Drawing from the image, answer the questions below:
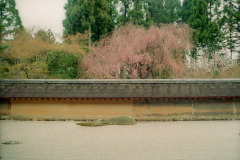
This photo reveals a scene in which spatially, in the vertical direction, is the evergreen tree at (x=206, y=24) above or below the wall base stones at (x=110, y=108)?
above

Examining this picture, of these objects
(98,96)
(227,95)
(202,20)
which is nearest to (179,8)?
(202,20)

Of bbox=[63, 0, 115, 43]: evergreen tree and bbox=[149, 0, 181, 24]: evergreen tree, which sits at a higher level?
bbox=[149, 0, 181, 24]: evergreen tree

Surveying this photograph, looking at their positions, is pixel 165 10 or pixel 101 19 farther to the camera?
pixel 165 10

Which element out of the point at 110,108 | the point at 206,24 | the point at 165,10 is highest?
the point at 165,10

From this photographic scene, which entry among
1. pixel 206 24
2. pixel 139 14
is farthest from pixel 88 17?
pixel 206 24

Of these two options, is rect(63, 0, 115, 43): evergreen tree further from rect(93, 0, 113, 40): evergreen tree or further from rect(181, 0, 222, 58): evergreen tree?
rect(181, 0, 222, 58): evergreen tree

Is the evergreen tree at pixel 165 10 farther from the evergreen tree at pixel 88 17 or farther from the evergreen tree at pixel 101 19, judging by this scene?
the evergreen tree at pixel 101 19

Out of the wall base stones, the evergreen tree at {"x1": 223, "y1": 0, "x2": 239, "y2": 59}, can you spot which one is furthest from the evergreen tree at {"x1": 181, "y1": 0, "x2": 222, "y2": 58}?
the wall base stones

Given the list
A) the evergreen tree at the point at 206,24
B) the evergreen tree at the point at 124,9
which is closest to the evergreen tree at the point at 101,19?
the evergreen tree at the point at 124,9

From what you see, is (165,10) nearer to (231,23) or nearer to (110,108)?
(231,23)

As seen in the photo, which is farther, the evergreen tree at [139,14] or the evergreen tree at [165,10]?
the evergreen tree at [165,10]

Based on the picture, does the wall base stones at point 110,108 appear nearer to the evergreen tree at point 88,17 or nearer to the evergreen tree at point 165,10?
the evergreen tree at point 88,17

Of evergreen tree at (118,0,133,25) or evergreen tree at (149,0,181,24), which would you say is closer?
evergreen tree at (118,0,133,25)

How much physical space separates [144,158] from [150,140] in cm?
220
